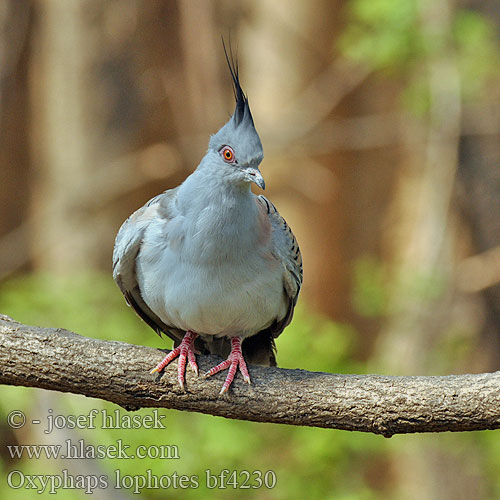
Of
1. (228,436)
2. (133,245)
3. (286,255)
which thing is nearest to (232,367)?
(286,255)

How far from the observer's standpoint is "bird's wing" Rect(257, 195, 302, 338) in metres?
3.79

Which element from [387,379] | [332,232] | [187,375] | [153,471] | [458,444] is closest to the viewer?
[387,379]

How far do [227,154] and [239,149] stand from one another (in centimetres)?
8

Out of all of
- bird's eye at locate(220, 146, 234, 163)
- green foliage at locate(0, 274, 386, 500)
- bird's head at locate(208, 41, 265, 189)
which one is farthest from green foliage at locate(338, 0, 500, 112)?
bird's eye at locate(220, 146, 234, 163)

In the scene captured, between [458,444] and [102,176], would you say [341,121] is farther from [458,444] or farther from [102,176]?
[458,444]

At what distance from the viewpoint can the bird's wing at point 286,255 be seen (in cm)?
379

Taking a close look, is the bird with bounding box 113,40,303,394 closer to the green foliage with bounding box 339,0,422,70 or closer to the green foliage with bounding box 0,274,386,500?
the green foliage with bounding box 0,274,386,500

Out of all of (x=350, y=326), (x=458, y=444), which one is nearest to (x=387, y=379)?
(x=458, y=444)

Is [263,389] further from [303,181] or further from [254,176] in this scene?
[303,181]

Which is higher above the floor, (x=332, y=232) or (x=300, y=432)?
(x=332, y=232)

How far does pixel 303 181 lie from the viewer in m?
8.28

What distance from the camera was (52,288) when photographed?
22.8 ft

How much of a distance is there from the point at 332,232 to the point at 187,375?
5430 mm

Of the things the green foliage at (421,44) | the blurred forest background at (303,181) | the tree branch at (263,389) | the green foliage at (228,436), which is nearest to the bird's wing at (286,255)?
the tree branch at (263,389)
